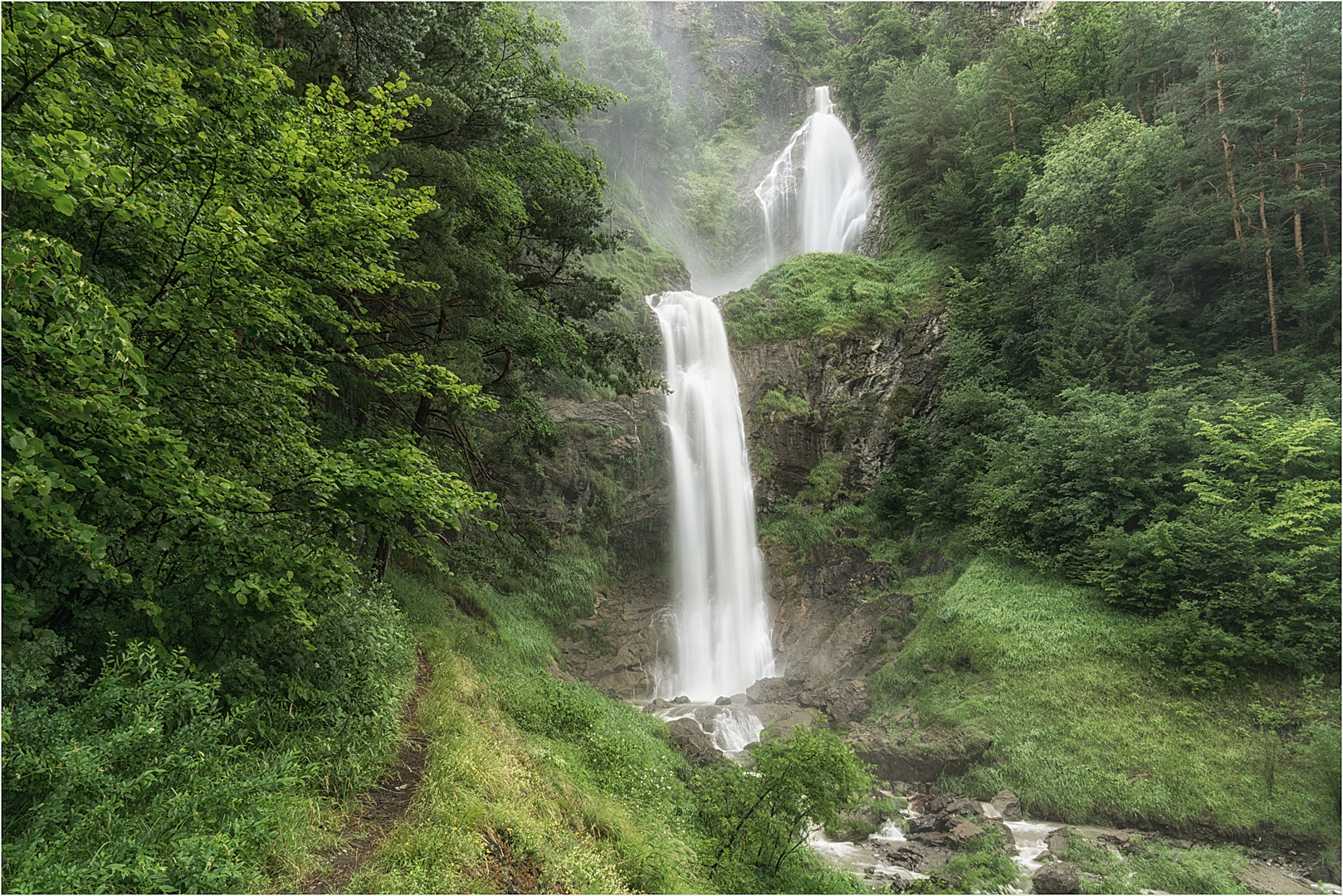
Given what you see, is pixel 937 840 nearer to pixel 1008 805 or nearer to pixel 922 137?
pixel 1008 805

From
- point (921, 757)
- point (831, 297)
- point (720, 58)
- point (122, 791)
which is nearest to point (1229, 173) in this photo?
point (831, 297)

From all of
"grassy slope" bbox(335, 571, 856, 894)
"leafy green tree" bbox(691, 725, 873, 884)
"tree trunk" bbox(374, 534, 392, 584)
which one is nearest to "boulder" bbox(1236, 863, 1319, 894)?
"grassy slope" bbox(335, 571, 856, 894)

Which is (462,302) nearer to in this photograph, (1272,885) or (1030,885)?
(1030,885)

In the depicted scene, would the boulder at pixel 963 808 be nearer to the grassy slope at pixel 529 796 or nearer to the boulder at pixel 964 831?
the boulder at pixel 964 831

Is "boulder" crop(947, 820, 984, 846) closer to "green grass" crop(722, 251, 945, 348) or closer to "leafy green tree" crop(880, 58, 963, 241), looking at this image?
"green grass" crop(722, 251, 945, 348)

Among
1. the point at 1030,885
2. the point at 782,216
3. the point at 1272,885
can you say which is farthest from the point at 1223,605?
the point at 782,216

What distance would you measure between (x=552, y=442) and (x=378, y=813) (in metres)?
7.07

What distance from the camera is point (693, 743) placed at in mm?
12070

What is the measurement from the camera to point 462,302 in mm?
8719

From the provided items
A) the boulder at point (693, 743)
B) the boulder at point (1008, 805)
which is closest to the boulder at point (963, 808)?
the boulder at point (1008, 805)

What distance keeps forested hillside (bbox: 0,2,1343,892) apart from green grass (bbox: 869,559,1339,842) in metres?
0.08

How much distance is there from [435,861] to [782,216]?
1562 inches

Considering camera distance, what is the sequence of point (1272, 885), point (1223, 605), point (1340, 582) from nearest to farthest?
1. point (1272, 885)
2. point (1340, 582)
3. point (1223, 605)

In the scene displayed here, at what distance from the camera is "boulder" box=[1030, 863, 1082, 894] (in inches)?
338
